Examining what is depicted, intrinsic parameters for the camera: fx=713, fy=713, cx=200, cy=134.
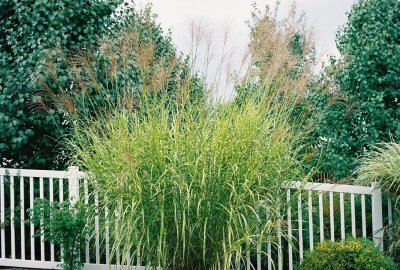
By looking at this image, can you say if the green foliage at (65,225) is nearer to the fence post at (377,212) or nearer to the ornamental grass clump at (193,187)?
the ornamental grass clump at (193,187)

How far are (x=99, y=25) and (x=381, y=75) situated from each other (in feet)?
11.6

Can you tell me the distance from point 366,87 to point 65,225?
3.90m

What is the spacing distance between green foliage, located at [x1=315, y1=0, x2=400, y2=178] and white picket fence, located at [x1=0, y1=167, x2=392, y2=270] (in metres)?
0.71

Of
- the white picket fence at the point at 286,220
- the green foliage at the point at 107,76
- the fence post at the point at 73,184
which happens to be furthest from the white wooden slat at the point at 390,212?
the fence post at the point at 73,184

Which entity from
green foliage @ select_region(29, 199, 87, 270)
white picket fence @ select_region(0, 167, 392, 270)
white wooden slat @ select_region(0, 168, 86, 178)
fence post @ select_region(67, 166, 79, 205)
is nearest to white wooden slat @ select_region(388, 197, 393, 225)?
white picket fence @ select_region(0, 167, 392, 270)

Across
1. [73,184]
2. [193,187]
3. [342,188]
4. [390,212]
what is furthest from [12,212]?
[390,212]

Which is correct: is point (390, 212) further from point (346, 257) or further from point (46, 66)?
point (46, 66)

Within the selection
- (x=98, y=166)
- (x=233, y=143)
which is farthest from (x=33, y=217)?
(x=233, y=143)

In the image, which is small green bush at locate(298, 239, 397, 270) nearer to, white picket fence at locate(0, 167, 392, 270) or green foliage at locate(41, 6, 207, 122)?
white picket fence at locate(0, 167, 392, 270)

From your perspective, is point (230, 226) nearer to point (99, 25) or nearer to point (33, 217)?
point (33, 217)

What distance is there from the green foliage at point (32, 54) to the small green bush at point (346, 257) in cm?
355

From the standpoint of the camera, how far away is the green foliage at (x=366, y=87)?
8523 millimetres

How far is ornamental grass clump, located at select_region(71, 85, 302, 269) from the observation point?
5.89 meters

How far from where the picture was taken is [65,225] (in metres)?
7.23
